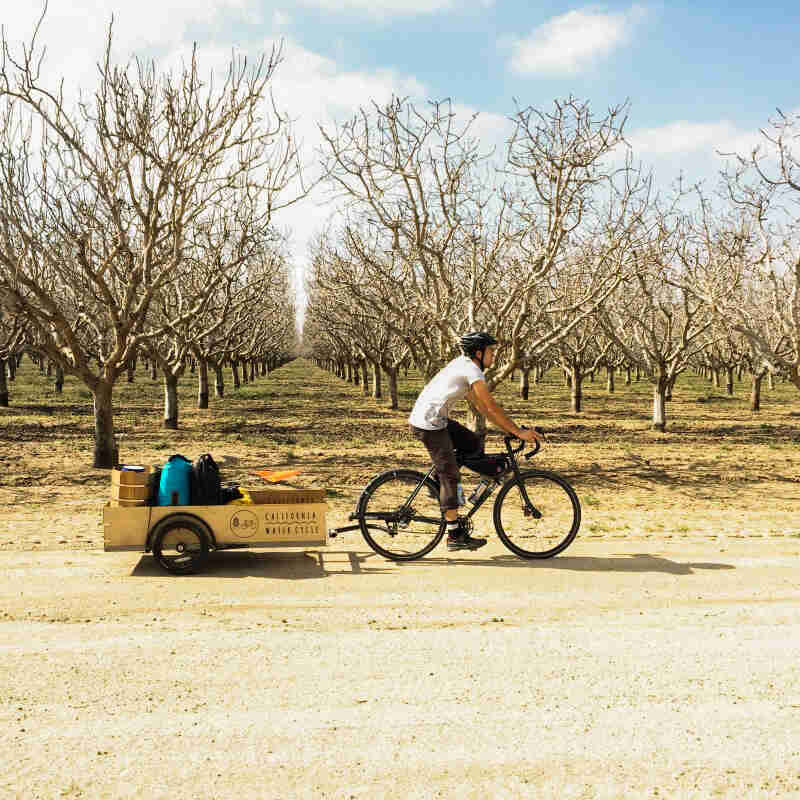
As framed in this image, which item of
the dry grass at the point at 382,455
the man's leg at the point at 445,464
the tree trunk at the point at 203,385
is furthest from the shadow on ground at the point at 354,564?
the tree trunk at the point at 203,385

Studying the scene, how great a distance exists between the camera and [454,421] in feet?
20.6

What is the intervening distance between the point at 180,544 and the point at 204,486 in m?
0.51

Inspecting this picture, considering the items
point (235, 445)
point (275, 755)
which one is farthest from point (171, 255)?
point (275, 755)

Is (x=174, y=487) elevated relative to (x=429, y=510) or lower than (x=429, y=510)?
elevated

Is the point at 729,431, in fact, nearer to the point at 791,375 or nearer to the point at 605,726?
the point at 791,375

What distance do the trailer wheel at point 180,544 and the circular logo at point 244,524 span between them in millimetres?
231

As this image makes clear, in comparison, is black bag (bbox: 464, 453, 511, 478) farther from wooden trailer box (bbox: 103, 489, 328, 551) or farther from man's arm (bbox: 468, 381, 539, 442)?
wooden trailer box (bbox: 103, 489, 328, 551)

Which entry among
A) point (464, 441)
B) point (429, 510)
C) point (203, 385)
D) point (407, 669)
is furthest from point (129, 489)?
point (203, 385)

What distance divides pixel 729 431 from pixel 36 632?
21.3 meters

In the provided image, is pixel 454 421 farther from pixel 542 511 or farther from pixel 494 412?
pixel 542 511

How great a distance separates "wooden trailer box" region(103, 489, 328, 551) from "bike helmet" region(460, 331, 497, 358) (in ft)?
5.81

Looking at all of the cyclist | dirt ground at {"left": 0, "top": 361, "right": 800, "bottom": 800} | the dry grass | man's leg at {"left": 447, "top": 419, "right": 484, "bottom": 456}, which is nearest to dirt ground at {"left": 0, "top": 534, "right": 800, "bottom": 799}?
dirt ground at {"left": 0, "top": 361, "right": 800, "bottom": 800}

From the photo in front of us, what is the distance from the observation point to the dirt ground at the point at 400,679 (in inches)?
125

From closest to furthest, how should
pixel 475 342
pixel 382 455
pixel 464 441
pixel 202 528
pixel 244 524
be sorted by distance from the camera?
pixel 202 528
pixel 244 524
pixel 475 342
pixel 464 441
pixel 382 455
